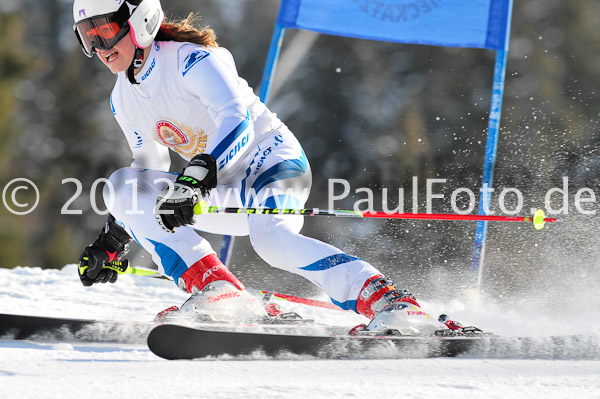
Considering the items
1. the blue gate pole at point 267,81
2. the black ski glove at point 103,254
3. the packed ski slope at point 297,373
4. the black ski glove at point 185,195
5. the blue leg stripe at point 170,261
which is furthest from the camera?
the blue gate pole at point 267,81

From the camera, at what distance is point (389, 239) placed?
12266 mm

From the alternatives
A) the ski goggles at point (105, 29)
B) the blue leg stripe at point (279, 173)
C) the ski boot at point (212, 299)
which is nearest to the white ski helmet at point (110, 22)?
the ski goggles at point (105, 29)

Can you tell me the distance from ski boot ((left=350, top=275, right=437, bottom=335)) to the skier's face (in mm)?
1181

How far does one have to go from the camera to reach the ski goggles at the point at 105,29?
2602 millimetres

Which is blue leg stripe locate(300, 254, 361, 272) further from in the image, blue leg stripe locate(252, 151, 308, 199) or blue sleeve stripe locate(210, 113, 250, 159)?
blue sleeve stripe locate(210, 113, 250, 159)

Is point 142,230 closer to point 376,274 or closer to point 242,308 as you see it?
point 242,308

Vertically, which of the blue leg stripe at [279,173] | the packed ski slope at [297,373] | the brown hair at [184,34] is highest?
the brown hair at [184,34]

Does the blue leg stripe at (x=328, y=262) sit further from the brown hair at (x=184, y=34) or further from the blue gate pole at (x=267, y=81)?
the blue gate pole at (x=267, y=81)

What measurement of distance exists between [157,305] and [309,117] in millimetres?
11487

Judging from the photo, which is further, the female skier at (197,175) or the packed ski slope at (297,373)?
the female skier at (197,175)

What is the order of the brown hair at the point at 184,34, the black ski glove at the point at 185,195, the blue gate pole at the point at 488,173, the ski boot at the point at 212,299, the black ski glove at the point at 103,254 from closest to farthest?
the black ski glove at the point at 185,195, the ski boot at the point at 212,299, the brown hair at the point at 184,34, the black ski glove at the point at 103,254, the blue gate pole at the point at 488,173

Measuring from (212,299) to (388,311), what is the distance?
571 mm

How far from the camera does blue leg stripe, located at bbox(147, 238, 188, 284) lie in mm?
2576

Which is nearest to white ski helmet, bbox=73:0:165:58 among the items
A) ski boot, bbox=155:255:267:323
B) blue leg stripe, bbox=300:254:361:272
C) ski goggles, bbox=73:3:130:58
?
ski goggles, bbox=73:3:130:58
